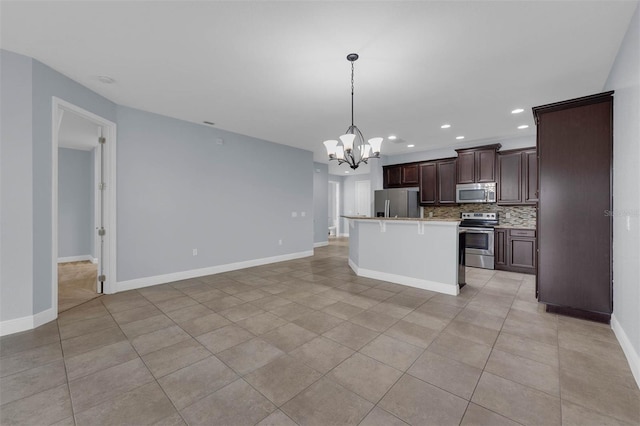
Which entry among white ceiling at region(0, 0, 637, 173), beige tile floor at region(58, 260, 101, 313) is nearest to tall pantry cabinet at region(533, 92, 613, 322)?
white ceiling at region(0, 0, 637, 173)

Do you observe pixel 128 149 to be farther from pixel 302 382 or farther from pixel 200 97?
pixel 302 382

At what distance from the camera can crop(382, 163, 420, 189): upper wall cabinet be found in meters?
6.83

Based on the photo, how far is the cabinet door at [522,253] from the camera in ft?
16.6

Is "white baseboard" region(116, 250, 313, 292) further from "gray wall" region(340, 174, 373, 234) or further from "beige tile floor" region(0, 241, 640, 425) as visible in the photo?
"gray wall" region(340, 174, 373, 234)

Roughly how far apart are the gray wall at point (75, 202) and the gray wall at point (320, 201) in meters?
6.13

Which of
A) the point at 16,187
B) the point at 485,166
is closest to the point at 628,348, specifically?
the point at 485,166

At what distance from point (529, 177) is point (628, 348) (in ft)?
13.0

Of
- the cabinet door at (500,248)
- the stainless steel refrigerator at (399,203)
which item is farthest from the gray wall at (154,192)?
the cabinet door at (500,248)

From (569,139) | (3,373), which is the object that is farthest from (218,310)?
(569,139)

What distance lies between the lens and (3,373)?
6.66ft

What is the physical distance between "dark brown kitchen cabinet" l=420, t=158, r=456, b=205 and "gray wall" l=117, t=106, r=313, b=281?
3.20m

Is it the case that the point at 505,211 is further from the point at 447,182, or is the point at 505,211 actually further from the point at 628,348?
the point at 628,348

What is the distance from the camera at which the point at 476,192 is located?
19.1 feet

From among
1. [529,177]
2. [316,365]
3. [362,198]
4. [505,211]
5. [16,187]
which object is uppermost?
[529,177]
